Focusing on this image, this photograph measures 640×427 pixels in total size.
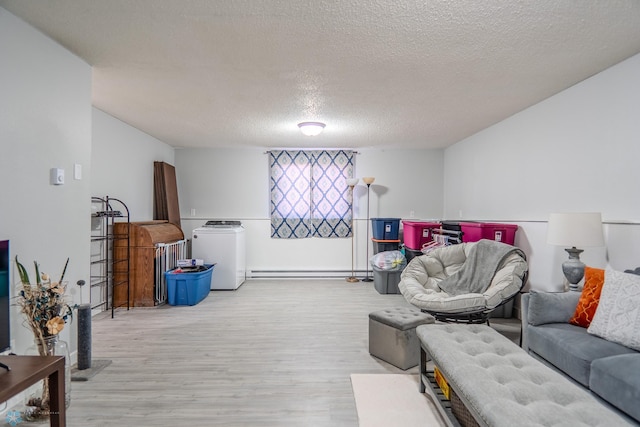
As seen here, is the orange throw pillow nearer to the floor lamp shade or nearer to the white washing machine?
the floor lamp shade

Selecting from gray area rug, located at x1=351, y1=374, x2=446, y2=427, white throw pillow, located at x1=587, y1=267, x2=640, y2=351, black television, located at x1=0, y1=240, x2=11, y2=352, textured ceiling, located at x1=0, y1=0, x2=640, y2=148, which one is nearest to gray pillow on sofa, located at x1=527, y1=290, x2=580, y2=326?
white throw pillow, located at x1=587, y1=267, x2=640, y2=351

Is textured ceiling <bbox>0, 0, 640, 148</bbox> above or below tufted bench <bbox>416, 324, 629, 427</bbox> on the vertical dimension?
above

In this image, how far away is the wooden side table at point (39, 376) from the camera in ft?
4.43

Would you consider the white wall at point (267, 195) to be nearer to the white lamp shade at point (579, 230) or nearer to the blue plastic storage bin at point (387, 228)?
the blue plastic storage bin at point (387, 228)

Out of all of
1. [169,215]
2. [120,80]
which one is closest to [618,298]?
[120,80]

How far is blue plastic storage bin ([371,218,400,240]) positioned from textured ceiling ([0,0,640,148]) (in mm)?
1958

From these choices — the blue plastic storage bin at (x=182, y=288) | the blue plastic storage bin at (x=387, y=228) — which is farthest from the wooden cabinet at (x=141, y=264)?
the blue plastic storage bin at (x=387, y=228)

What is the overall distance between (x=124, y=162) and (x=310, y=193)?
292 cm

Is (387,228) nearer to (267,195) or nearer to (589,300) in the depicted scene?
(267,195)

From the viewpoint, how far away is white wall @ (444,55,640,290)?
95.3 inches

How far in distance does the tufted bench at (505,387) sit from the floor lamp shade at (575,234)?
3.50 ft

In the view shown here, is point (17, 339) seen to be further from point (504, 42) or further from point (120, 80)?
point (504, 42)

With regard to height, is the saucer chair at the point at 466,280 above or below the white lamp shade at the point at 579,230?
below

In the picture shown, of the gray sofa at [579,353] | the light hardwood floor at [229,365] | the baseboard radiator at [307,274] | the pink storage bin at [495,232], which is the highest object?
the pink storage bin at [495,232]
